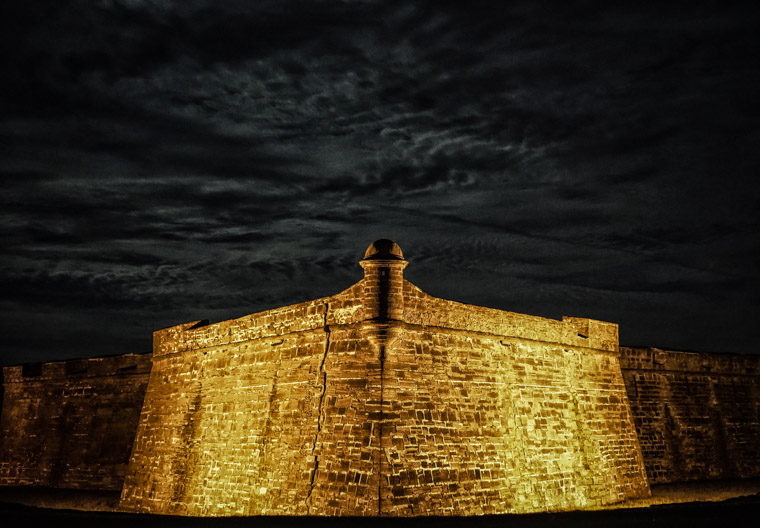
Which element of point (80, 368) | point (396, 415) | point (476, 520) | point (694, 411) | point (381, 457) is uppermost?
point (80, 368)

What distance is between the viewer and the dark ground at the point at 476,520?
1088 centimetres

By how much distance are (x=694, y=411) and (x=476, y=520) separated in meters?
15.8

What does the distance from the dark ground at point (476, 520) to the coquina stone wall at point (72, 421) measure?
12.4 meters

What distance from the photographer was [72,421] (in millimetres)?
25859

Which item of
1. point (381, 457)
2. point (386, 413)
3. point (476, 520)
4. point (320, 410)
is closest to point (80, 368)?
point (320, 410)

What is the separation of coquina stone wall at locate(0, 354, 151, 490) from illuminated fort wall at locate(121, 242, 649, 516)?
12.2 feet

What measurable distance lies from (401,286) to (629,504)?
9.18 m

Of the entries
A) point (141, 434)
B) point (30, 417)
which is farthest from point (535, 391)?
point (30, 417)

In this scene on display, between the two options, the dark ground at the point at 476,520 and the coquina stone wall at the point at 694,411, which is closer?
the dark ground at the point at 476,520

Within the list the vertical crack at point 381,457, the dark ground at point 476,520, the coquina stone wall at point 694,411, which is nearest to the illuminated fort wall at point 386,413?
the vertical crack at point 381,457

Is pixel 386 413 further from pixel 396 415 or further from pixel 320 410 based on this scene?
pixel 320 410

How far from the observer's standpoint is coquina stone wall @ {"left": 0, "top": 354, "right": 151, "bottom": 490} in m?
24.5

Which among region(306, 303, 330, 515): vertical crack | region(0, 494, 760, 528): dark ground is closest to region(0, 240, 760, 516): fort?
region(306, 303, 330, 515): vertical crack

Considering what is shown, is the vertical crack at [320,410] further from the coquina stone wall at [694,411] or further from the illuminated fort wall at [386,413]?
the coquina stone wall at [694,411]
